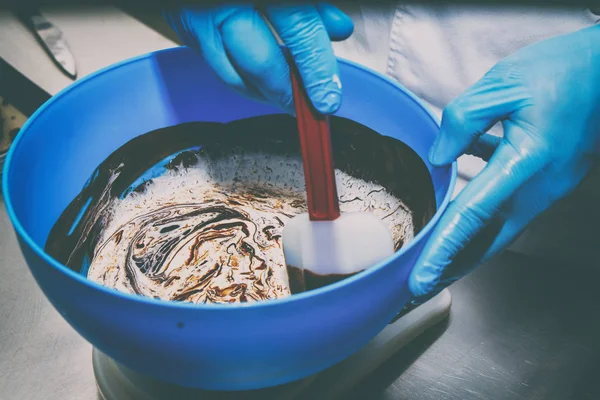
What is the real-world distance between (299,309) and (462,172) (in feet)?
2.30

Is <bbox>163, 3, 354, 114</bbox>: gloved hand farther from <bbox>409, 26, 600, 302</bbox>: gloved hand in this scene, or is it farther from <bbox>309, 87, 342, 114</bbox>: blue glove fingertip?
<bbox>409, 26, 600, 302</bbox>: gloved hand

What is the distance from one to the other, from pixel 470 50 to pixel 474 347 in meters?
0.51

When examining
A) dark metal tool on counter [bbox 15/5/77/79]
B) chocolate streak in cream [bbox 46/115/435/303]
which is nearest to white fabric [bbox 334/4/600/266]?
chocolate streak in cream [bbox 46/115/435/303]

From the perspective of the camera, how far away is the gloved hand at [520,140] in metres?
0.60

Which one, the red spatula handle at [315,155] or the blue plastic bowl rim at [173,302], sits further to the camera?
the red spatula handle at [315,155]

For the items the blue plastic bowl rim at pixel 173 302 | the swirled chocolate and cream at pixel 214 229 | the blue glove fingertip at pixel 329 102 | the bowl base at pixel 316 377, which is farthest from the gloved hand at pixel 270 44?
the bowl base at pixel 316 377

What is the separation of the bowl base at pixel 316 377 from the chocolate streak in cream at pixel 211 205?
12cm

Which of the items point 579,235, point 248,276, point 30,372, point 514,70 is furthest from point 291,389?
point 579,235

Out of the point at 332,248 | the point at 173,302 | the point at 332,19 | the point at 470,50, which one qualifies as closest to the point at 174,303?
the point at 173,302

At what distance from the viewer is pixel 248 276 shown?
79 centimetres

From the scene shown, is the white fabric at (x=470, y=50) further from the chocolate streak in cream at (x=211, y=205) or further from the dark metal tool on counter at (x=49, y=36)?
the dark metal tool on counter at (x=49, y=36)

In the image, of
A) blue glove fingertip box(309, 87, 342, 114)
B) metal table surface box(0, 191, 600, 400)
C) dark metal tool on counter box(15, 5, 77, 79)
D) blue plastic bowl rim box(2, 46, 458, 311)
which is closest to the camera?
blue plastic bowl rim box(2, 46, 458, 311)

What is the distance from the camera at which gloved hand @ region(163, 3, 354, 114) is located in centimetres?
60

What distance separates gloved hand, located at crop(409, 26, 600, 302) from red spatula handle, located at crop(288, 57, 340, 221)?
0.45 ft
